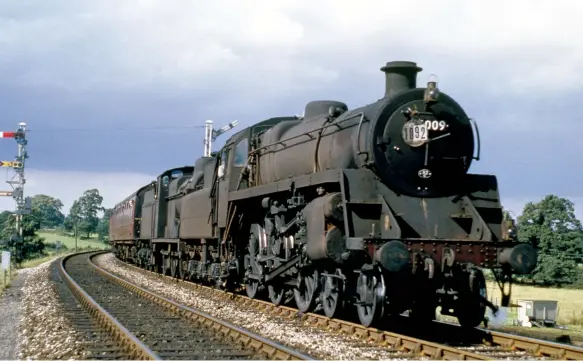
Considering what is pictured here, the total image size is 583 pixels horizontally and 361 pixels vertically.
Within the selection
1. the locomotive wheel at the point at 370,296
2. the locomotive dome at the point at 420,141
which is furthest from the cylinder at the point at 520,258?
the locomotive wheel at the point at 370,296

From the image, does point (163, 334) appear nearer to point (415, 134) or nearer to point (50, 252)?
point (415, 134)

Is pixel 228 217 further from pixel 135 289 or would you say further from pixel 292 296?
pixel 135 289

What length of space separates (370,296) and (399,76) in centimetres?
373

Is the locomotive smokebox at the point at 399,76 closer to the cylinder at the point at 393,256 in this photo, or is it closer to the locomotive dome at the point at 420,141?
the locomotive dome at the point at 420,141

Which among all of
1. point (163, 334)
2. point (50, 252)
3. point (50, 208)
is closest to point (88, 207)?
point (50, 208)

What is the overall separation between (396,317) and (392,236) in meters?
3.16

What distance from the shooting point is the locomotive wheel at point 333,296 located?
37.4ft

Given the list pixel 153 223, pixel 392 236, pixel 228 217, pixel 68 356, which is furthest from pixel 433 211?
pixel 153 223

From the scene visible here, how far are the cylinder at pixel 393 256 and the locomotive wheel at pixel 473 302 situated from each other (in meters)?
1.24

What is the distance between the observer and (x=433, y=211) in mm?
10750

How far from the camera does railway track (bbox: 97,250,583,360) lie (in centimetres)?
886

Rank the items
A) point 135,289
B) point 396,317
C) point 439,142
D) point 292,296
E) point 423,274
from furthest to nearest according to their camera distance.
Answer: point 135,289 → point 292,296 → point 396,317 → point 439,142 → point 423,274

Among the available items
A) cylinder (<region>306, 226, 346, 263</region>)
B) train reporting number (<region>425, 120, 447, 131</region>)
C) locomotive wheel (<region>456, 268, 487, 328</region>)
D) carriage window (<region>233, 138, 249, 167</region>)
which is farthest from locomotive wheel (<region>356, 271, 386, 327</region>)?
carriage window (<region>233, 138, 249, 167</region>)

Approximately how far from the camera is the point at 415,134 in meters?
10.7
